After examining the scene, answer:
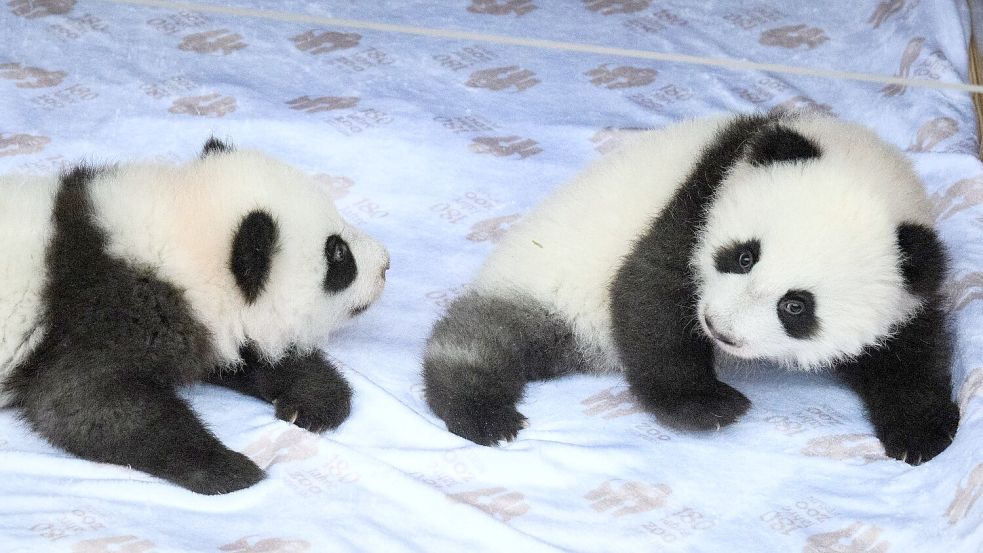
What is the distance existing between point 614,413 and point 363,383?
80 centimetres

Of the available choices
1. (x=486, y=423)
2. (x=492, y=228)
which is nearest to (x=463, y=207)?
(x=492, y=228)

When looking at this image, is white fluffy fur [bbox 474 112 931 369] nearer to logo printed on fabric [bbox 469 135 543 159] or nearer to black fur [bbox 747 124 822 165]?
black fur [bbox 747 124 822 165]

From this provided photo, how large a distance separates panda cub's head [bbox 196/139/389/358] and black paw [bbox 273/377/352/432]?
0.47ft

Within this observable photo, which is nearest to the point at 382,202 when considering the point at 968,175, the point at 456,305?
the point at 456,305

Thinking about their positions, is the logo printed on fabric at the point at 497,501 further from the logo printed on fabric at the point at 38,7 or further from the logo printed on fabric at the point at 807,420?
the logo printed on fabric at the point at 38,7

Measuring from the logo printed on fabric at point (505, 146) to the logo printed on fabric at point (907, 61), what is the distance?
5.28ft

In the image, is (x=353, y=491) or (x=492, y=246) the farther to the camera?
(x=492, y=246)

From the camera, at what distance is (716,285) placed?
11.1ft

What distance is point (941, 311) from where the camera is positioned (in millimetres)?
3674

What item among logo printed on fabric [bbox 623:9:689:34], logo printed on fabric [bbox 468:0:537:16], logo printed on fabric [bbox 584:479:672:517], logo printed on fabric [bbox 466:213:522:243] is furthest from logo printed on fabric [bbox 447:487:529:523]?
logo printed on fabric [bbox 468:0:537:16]

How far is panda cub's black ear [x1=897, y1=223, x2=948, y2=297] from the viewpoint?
3285 millimetres

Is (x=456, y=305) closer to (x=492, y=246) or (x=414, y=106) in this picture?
(x=492, y=246)

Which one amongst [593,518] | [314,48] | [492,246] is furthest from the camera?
[314,48]

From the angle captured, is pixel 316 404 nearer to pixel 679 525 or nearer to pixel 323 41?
pixel 679 525
